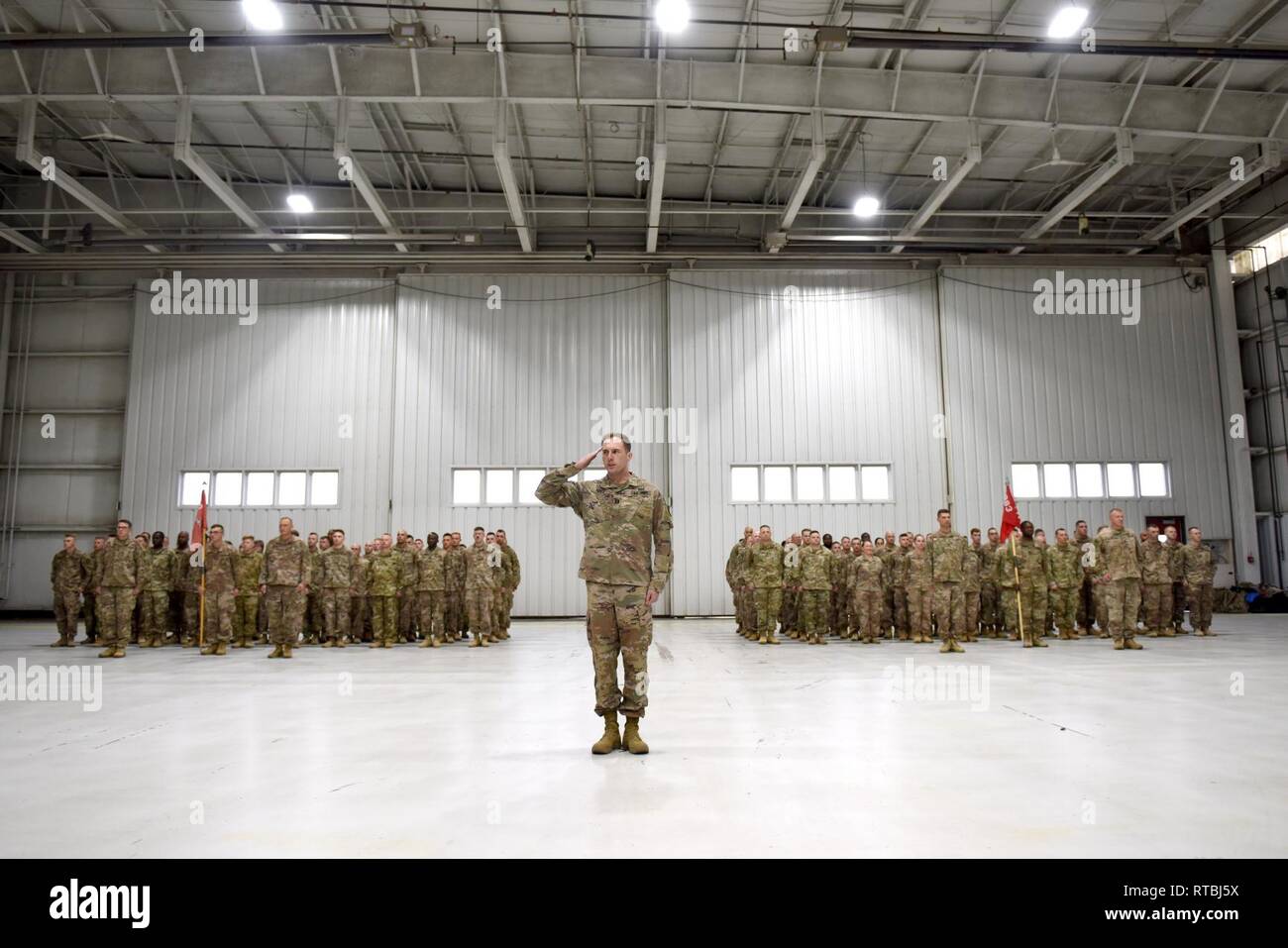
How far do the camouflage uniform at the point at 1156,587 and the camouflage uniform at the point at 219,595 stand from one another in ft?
45.7

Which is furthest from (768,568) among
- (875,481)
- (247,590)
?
(247,590)

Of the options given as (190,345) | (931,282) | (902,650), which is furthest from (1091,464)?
(190,345)

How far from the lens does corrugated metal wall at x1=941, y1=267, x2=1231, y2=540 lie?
1819 centimetres

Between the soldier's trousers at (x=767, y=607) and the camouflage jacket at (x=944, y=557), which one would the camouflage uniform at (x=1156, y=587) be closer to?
the camouflage jacket at (x=944, y=557)

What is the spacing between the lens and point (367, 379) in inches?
725

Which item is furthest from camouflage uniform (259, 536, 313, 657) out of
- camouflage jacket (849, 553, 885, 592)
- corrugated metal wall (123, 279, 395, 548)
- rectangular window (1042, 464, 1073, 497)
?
rectangular window (1042, 464, 1073, 497)

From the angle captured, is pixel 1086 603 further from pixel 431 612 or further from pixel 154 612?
pixel 154 612

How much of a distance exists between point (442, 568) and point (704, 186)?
11.3 metres

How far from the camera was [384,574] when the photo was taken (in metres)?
12.0

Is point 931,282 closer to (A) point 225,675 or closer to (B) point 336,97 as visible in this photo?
(B) point 336,97

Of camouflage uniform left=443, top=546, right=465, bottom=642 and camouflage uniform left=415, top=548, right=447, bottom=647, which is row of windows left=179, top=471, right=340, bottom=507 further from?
camouflage uniform left=415, top=548, right=447, bottom=647

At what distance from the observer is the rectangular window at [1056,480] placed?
59.9ft

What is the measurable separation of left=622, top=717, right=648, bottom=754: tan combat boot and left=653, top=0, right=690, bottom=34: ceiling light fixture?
936 centimetres

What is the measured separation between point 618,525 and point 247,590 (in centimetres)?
967
